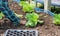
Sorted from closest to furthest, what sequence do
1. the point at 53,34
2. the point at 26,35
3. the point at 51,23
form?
the point at 26,35, the point at 53,34, the point at 51,23

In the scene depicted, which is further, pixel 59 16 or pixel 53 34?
pixel 59 16

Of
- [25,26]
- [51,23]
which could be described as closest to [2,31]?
[25,26]

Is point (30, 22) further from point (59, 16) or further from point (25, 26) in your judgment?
point (59, 16)

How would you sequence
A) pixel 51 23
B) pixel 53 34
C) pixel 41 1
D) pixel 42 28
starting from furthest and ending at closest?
pixel 41 1 < pixel 51 23 < pixel 42 28 < pixel 53 34

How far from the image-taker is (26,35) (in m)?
3.67

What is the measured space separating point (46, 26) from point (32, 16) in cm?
41

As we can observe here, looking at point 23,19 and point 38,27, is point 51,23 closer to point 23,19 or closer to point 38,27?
point 38,27

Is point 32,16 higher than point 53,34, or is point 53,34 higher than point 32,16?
point 32,16

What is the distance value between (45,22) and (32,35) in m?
1.20

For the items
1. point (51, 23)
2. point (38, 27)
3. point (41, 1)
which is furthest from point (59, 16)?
point (41, 1)

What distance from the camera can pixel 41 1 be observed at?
838 centimetres

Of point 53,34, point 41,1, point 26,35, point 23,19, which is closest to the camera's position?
point 26,35

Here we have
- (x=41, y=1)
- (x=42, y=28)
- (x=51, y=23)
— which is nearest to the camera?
(x=42, y=28)

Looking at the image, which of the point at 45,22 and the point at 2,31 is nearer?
the point at 2,31
